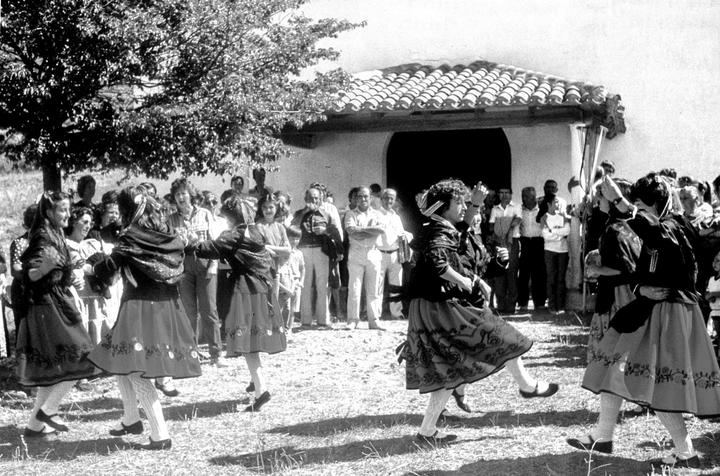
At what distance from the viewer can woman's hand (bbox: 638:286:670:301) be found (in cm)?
553

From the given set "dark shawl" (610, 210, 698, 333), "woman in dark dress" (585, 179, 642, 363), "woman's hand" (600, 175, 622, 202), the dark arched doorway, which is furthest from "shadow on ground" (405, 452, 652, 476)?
the dark arched doorway

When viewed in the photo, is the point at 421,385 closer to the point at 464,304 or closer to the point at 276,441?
the point at 464,304

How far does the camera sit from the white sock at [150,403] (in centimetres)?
628

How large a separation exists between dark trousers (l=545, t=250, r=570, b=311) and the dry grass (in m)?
3.87

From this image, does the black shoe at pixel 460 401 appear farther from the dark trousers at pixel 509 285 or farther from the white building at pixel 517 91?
the white building at pixel 517 91

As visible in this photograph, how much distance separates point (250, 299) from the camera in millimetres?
7621

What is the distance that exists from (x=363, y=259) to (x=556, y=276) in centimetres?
281

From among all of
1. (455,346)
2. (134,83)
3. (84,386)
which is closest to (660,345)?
(455,346)

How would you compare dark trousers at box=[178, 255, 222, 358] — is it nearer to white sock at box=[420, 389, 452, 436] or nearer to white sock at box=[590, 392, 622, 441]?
white sock at box=[420, 389, 452, 436]

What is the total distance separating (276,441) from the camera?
658 centimetres

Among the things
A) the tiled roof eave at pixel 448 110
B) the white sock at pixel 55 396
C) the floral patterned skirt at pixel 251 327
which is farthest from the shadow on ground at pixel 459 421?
the tiled roof eave at pixel 448 110

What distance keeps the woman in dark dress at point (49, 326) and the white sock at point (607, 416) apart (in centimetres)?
362

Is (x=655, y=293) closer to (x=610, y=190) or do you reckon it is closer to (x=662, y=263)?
(x=662, y=263)

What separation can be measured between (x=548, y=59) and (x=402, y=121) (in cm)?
328
